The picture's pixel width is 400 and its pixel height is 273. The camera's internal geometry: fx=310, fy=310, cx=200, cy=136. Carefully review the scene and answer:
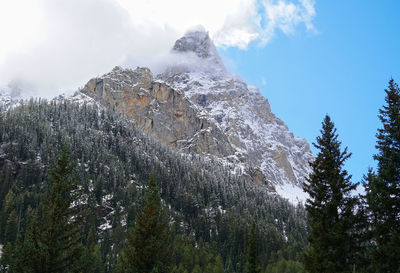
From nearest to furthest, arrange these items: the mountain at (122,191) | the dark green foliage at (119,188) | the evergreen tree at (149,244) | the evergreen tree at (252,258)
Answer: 1. the evergreen tree at (149,244)
2. the evergreen tree at (252,258)
3. the mountain at (122,191)
4. the dark green foliage at (119,188)

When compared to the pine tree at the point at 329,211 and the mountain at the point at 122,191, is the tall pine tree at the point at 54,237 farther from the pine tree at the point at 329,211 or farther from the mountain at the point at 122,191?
the mountain at the point at 122,191

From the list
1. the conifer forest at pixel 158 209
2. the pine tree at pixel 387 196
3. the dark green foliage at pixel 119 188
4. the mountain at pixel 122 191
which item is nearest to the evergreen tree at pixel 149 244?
the conifer forest at pixel 158 209

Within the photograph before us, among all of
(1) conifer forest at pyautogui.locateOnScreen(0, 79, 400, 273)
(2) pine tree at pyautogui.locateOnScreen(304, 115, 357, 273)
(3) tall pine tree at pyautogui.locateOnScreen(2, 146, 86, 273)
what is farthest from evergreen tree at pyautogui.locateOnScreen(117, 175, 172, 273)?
(2) pine tree at pyautogui.locateOnScreen(304, 115, 357, 273)

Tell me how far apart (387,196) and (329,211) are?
3.54 m

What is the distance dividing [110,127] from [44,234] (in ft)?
501

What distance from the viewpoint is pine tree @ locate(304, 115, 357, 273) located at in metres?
16.8

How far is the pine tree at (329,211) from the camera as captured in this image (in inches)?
661

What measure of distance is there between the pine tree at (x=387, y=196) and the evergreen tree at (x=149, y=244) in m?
12.2

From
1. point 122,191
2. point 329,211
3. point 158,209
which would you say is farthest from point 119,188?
point 329,211

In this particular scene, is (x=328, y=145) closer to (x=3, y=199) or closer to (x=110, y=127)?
(x=3, y=199)

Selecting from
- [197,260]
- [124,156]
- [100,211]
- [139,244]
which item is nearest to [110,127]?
[124,156]

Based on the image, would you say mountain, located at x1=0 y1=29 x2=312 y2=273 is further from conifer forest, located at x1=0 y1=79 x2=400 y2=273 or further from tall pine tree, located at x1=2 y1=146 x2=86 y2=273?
tall pine tree, located at x1=2 y1=146 x2=86 y2=273

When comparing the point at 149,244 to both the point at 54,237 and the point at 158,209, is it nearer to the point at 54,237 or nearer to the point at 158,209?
the point at 158,209

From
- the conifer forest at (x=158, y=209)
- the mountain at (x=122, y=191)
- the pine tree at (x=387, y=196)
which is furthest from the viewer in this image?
the mountain at (x=122, y=191)
